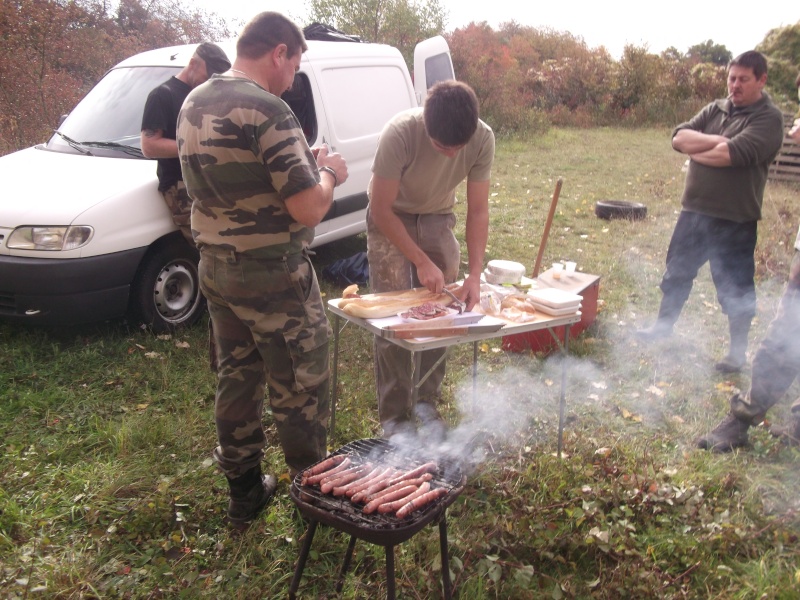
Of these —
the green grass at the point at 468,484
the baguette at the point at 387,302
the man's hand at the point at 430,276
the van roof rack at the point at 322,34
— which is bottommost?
the green grass at the point at 468,484

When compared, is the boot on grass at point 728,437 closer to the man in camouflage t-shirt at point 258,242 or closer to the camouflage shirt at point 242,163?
the man in camouflage t-shirt at point 258,242

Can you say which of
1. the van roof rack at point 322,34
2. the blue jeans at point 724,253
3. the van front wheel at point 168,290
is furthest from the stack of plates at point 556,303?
the van roof rack at point 322,34

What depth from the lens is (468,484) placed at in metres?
3.28

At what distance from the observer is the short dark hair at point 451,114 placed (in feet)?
9.21

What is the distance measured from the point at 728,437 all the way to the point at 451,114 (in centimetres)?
A: 254

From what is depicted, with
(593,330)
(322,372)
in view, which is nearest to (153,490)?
(322,372)

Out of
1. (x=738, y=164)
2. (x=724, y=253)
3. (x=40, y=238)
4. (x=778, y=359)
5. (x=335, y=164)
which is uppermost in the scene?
(x=335, y=164)

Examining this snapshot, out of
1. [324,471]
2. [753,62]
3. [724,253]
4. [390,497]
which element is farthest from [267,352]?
[753,62]

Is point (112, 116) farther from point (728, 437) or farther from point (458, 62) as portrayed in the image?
point (458, 62)

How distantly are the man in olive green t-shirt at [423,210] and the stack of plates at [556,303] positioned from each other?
340 millimetres

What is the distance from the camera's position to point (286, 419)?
2.75 metres

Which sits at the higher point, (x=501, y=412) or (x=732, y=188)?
(x=732, y=188)

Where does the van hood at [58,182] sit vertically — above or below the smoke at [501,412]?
above

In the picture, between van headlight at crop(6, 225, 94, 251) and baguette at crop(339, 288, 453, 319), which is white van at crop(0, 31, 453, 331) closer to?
van headlight at crop(6, 225, 94, 251)
